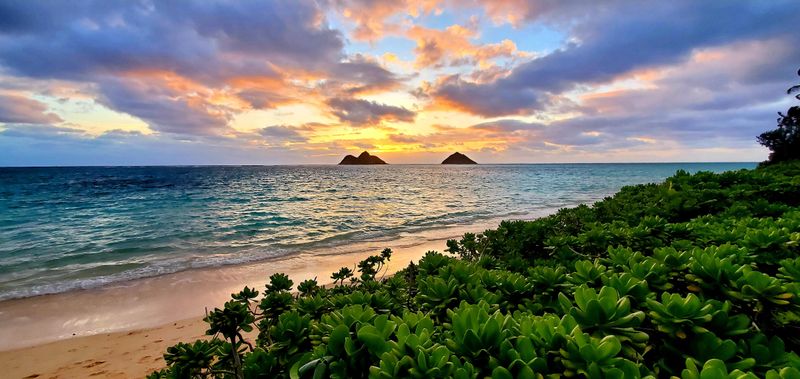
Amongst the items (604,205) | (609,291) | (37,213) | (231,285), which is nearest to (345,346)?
(609,291)

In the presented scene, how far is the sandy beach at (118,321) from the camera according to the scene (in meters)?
5.20

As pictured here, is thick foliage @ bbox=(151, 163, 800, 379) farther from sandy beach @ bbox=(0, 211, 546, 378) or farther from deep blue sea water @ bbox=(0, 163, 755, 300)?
deep blue sea water @ bbox=(0, 163, 755, 300)

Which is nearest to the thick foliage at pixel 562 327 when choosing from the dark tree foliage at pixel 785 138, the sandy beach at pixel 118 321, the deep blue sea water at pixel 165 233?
the sandy beach at pixel 118 321

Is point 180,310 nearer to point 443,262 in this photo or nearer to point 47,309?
point 47,309

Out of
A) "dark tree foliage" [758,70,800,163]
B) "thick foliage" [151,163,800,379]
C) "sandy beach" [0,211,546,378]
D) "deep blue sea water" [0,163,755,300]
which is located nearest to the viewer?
"thick foliage" [151,163,800,379]

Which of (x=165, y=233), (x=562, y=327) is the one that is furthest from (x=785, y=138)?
(x=165, y=233)

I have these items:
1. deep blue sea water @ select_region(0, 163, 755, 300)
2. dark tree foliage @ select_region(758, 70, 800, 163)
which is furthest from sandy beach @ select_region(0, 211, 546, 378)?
dark tree foliage @ select_region(758, 70, 800, 163)

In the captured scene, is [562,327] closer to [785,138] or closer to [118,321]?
[118,321]

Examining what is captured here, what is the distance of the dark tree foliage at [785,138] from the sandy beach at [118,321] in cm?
2327

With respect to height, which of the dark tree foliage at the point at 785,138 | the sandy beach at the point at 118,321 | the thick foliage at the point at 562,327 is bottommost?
the sandy beach at the point at 118,321

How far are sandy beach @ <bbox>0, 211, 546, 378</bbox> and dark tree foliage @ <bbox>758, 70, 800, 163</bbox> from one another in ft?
76.3

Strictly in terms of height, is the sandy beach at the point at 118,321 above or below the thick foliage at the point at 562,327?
below

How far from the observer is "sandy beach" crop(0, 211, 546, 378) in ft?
17.0

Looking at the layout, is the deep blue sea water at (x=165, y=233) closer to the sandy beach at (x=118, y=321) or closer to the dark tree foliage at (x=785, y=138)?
the sandy beach at (x=118, y=321)
